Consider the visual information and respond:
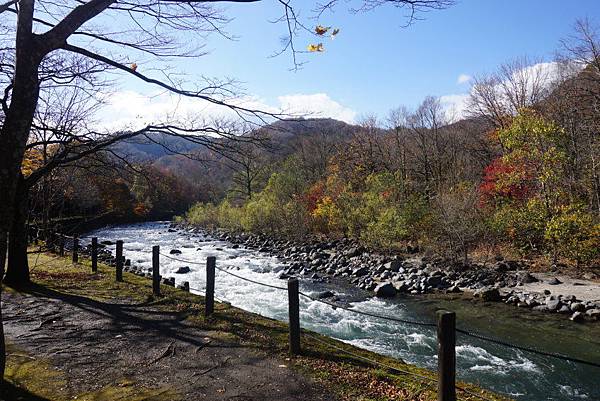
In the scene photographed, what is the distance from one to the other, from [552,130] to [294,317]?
16234 millimetres

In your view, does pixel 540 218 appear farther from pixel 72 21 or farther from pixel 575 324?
pixel 72 21

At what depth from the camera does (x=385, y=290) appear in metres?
15.9

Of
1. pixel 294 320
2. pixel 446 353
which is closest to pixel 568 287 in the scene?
pixel 294 320

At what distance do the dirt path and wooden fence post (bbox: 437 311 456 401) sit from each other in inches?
46.3

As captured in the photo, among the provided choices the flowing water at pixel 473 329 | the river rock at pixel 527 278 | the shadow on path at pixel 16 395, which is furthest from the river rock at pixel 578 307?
the shadow on path at pixel 16 395

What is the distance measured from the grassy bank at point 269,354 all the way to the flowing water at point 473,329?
270 centimetres

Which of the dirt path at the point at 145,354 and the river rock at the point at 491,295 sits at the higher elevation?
the dirt path at the point at 145,354

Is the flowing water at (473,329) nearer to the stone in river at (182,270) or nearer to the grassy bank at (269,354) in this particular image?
the stone in river at (182,270)

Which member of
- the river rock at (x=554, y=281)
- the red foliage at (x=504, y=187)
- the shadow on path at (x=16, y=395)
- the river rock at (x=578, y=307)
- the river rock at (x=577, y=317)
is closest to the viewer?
the shadow on path at (x=16, y=395)

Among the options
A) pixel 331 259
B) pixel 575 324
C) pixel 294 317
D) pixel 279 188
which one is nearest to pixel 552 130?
pixel 575 324

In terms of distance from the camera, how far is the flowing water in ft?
27.0

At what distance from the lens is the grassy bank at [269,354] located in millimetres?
4617

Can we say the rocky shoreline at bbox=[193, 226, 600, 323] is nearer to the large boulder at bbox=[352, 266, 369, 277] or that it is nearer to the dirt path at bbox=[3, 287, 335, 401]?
the large boulder at bbox=[352, 266, 369, 277]

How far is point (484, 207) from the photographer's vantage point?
2139 cm
